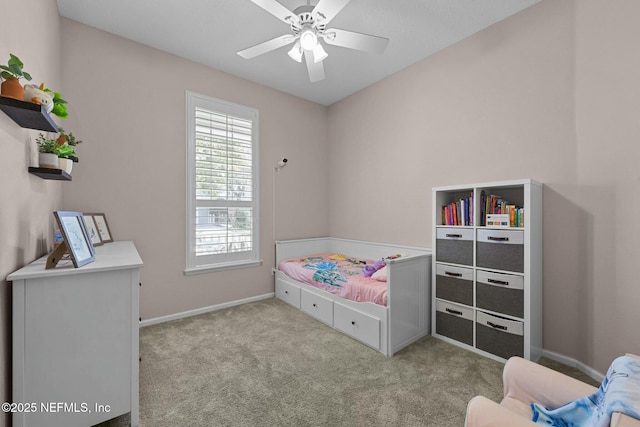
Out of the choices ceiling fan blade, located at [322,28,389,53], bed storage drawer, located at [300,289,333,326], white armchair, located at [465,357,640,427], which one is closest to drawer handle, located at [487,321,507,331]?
white armchair, located at [465,357,640,427]

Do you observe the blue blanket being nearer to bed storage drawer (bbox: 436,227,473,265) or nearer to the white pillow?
bed storage drawer (bbox: 436,227,473,265)

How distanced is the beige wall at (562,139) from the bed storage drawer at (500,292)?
0.38m

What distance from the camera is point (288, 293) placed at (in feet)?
11.5

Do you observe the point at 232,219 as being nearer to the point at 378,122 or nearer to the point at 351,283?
the point at 351,283

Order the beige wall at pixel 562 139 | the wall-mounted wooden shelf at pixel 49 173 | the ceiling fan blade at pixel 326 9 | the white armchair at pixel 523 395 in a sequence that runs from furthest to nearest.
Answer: the beige wall at pixel 562 139, the ceiling fan blade at pixel 326 9, the wall-mounted wooden shelf at pixel 49 173, the white armchair at pixel 523 395

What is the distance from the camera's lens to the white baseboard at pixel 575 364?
1961 millimetres

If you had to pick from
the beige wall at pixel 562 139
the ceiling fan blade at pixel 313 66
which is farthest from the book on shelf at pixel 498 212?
the ceiling fan blade at pixel 313 66

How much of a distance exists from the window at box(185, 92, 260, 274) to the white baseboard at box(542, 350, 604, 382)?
3.12 metres

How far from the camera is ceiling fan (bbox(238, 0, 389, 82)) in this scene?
1816 millimetres

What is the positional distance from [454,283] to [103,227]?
3.28 meters

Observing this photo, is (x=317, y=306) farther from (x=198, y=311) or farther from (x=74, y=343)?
(x=74, y=343)

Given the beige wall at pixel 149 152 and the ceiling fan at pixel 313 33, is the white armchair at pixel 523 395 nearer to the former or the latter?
the ceiling fan at pixel 313 33

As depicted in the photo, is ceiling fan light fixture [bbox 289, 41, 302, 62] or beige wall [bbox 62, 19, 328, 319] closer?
ceiling fan light fixture [bbox 289, 41, 302, 62]

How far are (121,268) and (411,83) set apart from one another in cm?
332
